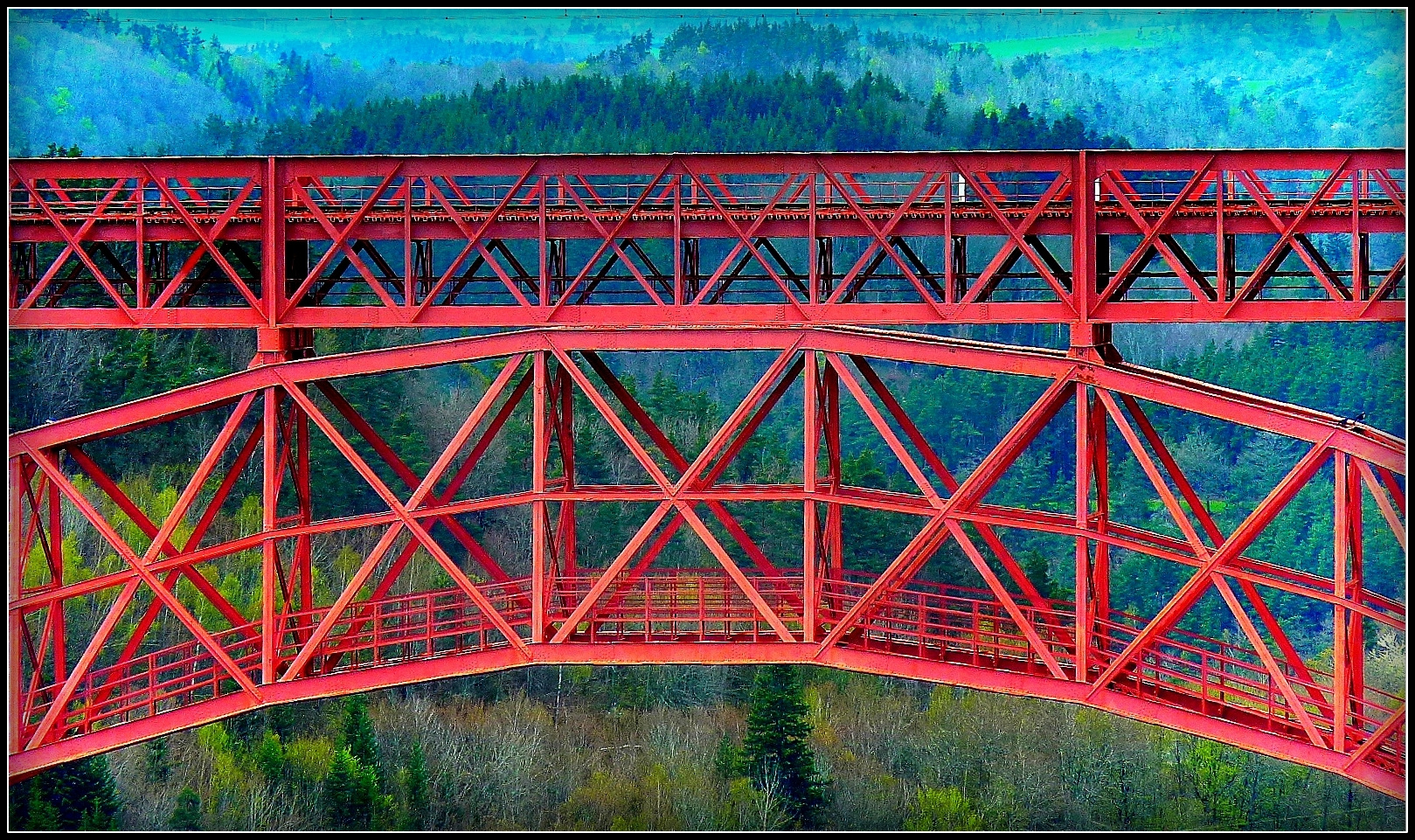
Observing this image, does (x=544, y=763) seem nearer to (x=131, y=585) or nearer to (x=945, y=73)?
(x=131, y=585)

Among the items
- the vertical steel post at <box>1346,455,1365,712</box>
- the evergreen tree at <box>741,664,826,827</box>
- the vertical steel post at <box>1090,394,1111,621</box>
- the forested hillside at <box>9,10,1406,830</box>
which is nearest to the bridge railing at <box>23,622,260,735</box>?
the forested hillside at <box>9,10,1406,830</box>

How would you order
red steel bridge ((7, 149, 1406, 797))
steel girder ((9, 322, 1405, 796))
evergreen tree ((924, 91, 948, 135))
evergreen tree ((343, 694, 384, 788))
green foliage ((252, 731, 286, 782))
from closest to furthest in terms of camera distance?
steel girder ((9, 322, 1405, 796)), red steel bridge ((7, 149, 1406, 797)), green foliage ((252, 731, 286, 782)), evergreen tree ((343, 694, 384, 788)), evergreen tree ((924, 91, 948, 135))

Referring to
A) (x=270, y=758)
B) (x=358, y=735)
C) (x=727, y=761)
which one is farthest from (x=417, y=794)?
(x=727, y=761)

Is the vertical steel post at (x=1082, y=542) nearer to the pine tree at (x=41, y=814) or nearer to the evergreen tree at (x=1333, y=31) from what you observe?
the pine tree at (x=41, y=814)

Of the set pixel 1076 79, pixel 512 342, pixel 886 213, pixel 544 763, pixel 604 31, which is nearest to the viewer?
pixel 512 342

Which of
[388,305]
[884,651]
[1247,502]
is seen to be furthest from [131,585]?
[1247,502]

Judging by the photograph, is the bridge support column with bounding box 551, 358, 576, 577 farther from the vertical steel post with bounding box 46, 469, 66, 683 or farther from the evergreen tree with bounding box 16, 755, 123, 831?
the evergreen tree with bounding box 16, 755, 123, 831

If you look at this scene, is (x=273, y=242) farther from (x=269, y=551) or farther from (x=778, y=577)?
(x=778, y=577)
